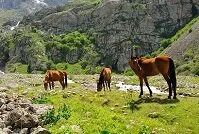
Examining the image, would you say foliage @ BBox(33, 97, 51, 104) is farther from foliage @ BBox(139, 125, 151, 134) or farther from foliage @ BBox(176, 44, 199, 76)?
foliage @ BBox(176, 44, 199, 76)

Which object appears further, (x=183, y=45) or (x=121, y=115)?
(x=183, y=45)

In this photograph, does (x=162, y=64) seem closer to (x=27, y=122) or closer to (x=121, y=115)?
(x=121, y=115)

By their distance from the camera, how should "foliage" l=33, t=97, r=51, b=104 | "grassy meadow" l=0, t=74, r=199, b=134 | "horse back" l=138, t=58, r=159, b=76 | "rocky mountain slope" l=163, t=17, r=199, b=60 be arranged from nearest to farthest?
"grassy meadow" l=0, t=74, r=199, b=134, "foliage" l=33, t=97, r=51, b=104, "horse back" l=138, t=58, r=159, b=76, "rocky mountain slope" l=163, t=17, r=199, b=60

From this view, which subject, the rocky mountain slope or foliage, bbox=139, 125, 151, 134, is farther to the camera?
the rocky mountain slope

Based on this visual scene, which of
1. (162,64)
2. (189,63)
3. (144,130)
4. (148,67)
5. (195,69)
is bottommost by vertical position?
(195,69)

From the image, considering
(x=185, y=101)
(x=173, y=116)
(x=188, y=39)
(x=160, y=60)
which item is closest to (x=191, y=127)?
(x=173, y=116)

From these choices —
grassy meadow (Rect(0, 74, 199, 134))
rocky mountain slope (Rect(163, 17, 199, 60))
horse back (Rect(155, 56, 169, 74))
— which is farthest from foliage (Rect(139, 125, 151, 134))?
rocky mountain slope (Rect(163, 17, 199, 60))

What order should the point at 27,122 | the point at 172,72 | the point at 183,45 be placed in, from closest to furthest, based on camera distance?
1. the point at 27,122
2. the point at 172,72
3. the point at 183,45

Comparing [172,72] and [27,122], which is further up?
[172,72]

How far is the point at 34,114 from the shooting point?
78.6ft

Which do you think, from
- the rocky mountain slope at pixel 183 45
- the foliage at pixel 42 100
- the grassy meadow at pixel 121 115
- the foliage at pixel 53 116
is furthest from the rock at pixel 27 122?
the rocky mountain slope at pixel 183 45

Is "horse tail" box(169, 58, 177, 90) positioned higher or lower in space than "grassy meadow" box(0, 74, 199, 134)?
higher

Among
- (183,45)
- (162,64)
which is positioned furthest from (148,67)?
(183,45)

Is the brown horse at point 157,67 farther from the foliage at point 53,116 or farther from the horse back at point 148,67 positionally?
the foliage at point 53,116
